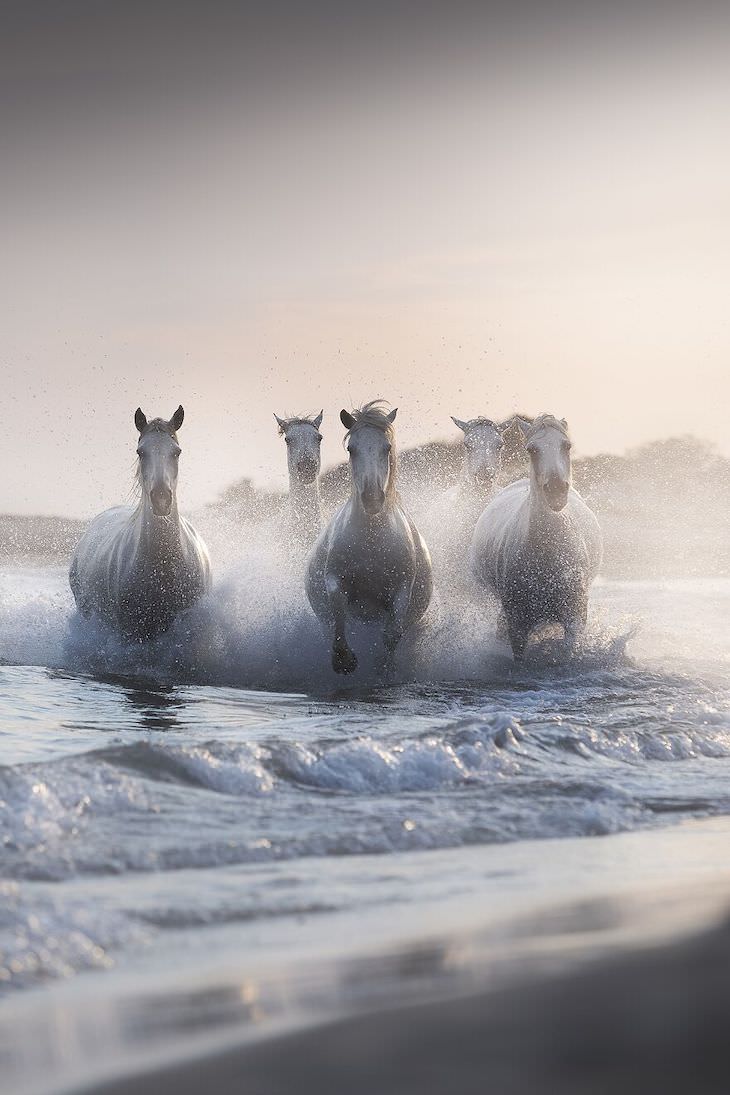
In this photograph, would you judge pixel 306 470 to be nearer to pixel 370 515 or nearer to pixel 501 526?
pixel 501 526

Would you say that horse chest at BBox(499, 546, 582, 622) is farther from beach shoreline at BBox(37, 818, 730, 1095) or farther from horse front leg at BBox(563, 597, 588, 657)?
beach shoreline at BBox(37, 818, 730, 1095)

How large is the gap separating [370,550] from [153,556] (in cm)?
194

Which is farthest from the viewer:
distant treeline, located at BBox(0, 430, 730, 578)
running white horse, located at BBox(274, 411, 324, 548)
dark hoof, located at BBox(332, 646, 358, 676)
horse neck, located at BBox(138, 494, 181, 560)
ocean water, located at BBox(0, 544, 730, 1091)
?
distant treeline, located at BBox(0, 430, 730, 578)

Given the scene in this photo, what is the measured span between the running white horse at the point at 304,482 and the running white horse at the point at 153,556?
2578 mm

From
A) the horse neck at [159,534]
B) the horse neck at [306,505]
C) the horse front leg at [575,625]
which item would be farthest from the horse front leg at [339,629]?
the horse neck at [306,505]

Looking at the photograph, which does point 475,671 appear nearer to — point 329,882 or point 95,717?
point 95,717

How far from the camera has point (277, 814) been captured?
4418 mm

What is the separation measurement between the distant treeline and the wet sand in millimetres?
22989

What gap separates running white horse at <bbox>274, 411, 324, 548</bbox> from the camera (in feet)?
45.0

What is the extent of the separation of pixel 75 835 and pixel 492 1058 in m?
2.20

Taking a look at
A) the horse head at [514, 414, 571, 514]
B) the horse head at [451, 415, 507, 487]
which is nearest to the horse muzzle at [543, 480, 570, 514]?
the horse head at [514, 414, 571, 514]

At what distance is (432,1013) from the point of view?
2209 millimetres

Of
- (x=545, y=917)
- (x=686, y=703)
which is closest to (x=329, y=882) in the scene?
(x=545, y=917)

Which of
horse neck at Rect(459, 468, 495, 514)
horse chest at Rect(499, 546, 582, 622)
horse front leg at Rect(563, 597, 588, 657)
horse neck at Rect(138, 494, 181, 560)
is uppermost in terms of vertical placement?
horse neck at Rect(459, 468, 495, 514)
